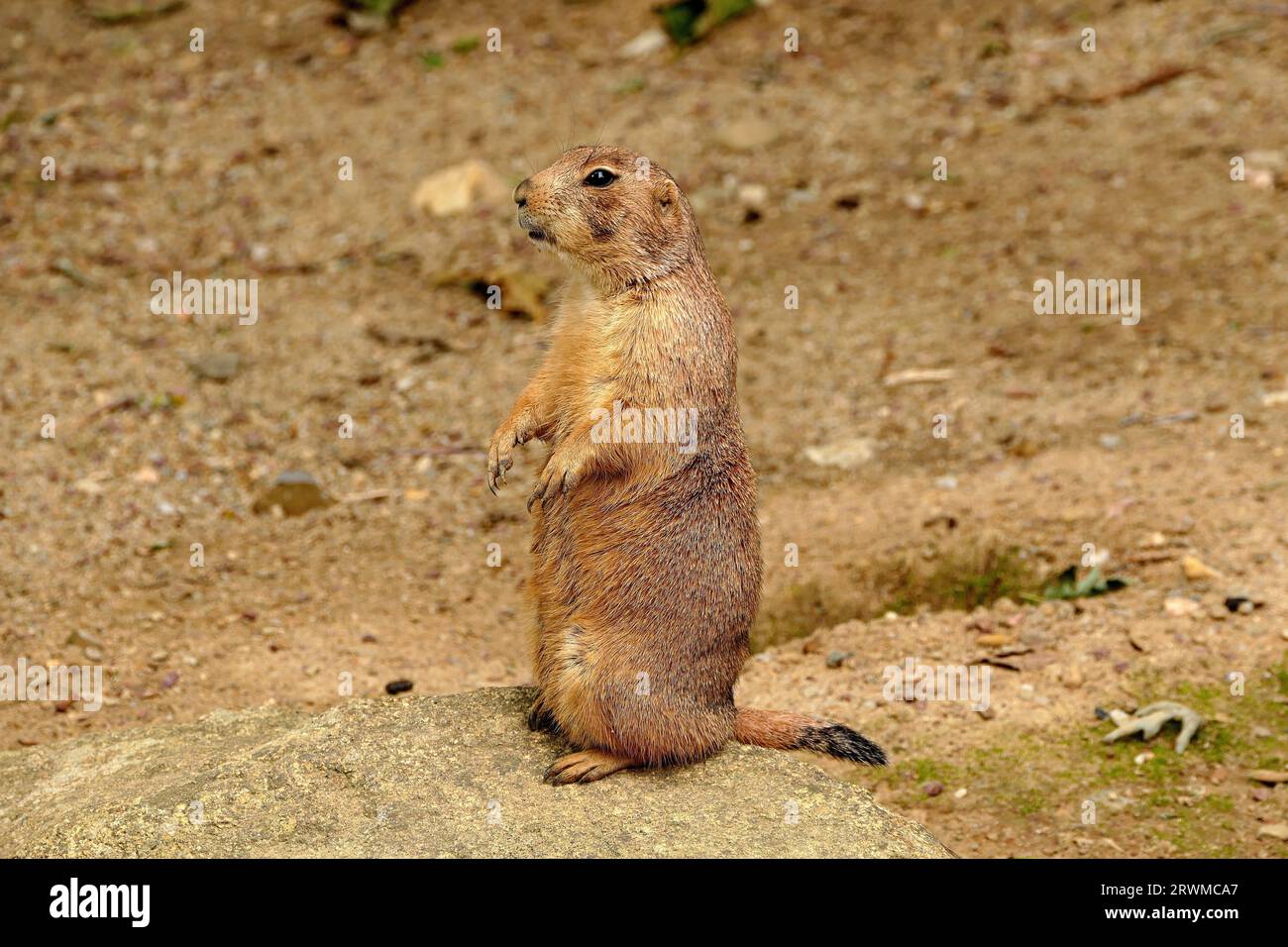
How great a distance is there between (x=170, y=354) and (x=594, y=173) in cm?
644

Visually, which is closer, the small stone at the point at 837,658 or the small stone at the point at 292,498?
the small stone at the point at 837,658

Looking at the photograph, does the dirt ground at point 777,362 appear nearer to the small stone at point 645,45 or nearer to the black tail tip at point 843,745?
the small stone at point 645,45

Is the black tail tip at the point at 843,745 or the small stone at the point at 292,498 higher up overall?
the small stone at the point at 292,498

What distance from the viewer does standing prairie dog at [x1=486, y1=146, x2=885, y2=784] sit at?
5105 mm

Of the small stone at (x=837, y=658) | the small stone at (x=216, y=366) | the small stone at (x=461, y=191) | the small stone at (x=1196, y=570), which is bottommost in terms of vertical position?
the small stone at (x=837, y=658)

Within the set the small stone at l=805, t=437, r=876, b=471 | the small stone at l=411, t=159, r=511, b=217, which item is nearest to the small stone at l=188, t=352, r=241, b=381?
the small stone at l=411, t=159, r=511, b=217

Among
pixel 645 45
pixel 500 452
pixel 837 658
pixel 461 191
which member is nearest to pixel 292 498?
pixel 837 658

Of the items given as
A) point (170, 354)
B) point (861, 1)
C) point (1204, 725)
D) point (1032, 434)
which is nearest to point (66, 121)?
point (170, 354)

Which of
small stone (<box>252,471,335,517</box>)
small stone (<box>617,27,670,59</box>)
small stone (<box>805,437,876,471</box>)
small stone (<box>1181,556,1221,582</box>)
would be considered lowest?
small stone (<box>1181,556,1221,582</box>)

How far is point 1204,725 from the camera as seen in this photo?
6.62 metres

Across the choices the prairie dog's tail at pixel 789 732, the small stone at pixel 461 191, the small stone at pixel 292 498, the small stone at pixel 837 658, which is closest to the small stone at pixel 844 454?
the small stone at pixel 837 658

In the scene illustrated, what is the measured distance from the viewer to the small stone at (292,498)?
9242 mm

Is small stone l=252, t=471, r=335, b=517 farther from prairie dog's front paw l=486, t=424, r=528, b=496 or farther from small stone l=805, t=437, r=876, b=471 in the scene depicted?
prairie dog's front paw l=486, t=424, r=528, b=496
